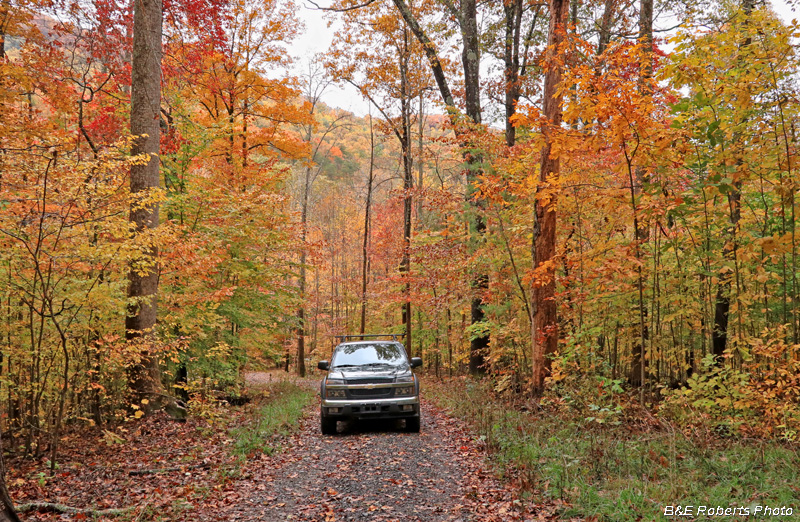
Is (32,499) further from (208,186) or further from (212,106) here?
(212,106)

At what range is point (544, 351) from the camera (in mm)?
9719

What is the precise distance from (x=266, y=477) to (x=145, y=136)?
669cm

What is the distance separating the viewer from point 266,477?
252 inches

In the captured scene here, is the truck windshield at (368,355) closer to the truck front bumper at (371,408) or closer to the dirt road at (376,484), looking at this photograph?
the truck front bumper at (371,408)

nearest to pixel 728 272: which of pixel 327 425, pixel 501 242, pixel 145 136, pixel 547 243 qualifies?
pixel 547 243

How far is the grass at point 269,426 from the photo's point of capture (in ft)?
25.1

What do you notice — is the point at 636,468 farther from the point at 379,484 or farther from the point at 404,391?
the point at 404,391

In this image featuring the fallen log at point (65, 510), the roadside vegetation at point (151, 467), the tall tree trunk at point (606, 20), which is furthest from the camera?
the tall tree trunk at point (606, 20)

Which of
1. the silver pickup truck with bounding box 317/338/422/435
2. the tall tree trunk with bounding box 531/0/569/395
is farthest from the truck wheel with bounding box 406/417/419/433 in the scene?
the tall tree trunk with bounding box 531/0/569/395

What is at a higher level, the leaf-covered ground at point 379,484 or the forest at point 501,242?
the forest at point 501,242

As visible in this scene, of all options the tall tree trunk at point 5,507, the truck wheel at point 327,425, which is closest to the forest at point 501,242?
the tall tree trunk at point 5,507

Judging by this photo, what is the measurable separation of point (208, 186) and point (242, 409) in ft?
19.9

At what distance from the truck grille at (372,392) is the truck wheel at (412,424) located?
25.5 inches

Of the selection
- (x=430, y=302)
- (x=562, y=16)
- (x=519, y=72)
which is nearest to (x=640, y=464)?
(x=562, y=16)
